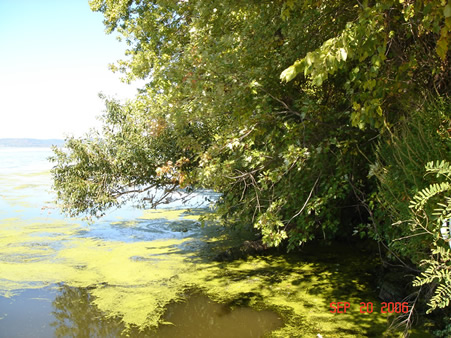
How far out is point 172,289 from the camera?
16.7ft

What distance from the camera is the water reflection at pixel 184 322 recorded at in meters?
3.96

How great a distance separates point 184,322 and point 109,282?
5.67 ft

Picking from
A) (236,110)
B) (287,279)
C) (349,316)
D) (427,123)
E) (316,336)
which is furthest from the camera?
(287,279)

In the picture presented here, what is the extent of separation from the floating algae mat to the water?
1 cm

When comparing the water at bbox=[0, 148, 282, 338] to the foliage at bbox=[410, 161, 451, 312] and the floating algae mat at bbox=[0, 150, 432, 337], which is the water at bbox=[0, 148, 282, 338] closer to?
the floating algae mat at bbox=[0, 150, 432, 337]

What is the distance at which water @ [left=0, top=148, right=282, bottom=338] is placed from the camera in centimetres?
416

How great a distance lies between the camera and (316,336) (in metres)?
3.66

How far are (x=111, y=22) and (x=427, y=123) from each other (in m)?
8.65

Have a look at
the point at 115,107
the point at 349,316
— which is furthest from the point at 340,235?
the point at 115,107

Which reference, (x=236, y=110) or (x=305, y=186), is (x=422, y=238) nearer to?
(x=305, y=186)
